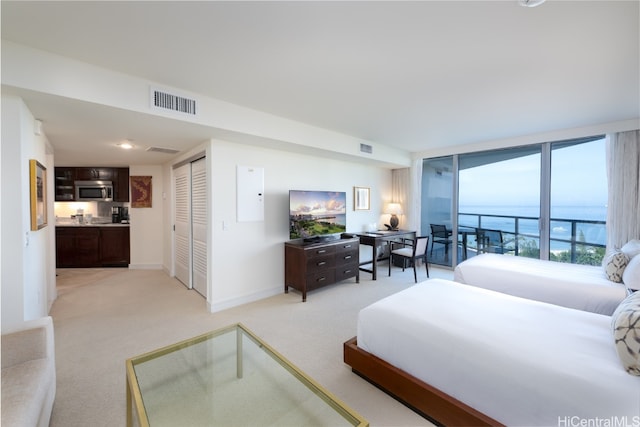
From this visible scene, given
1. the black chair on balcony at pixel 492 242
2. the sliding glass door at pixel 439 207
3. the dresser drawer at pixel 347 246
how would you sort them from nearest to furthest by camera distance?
the dresser drawer at pixel 347 246
the black chair on balcony at pixel 492 242
the sliding glass door at pixel 439 207

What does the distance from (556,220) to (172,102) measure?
5655mm

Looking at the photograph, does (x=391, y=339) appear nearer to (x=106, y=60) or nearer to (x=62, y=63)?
(x=106, y=60)

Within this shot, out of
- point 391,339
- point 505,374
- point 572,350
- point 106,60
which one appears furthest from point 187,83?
point 572,350

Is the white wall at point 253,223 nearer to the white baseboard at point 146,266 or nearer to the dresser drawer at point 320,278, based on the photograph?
the dresser drawer at point 320,278

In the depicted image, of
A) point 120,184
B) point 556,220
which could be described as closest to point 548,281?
point 556,220

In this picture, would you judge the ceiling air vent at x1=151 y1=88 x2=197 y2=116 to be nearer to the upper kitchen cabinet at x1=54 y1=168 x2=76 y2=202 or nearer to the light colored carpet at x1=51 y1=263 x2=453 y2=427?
the light colored carpet at x1=51 y1=263 x2=453 y2=427

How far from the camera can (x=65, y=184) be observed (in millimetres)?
5715

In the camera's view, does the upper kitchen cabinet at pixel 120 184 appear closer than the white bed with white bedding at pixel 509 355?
No

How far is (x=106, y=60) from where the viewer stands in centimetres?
207

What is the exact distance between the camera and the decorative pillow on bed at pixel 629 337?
1.27 metres

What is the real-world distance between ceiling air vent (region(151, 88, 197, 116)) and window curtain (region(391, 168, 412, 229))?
4.60 m

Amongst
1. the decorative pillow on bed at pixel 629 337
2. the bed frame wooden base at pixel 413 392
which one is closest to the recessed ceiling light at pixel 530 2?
the decorative pillow on bed at pixel 629 337

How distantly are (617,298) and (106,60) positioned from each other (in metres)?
4.89

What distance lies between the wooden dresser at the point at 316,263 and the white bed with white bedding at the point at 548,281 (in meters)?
1.63
